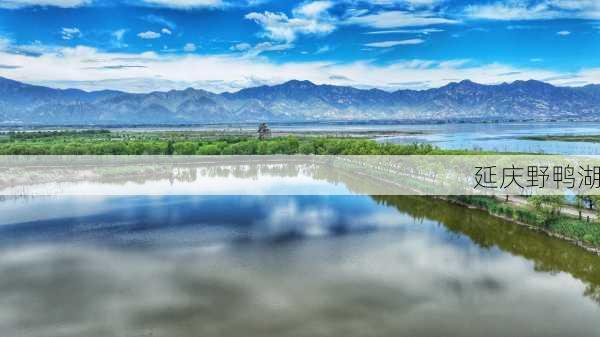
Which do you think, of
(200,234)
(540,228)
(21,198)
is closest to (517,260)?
(540,228)

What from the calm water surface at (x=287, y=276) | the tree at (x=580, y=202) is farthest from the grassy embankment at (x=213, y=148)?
the calm water surface at (x=287, y=276)

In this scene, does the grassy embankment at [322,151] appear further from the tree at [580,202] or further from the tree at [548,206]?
the tree at [580,202]

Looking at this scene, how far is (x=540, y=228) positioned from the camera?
18859 mm

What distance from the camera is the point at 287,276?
13.7 m

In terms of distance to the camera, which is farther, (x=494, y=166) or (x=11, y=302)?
(x=494, y=166)

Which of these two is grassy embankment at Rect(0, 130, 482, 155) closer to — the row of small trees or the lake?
the lake

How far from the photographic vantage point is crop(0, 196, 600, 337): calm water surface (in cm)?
1082

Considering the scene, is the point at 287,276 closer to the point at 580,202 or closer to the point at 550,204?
the point at 550,204

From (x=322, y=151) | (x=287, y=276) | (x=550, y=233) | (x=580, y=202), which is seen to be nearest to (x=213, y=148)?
(x=322, y=151)

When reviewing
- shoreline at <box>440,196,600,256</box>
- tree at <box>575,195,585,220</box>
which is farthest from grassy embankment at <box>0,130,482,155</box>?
tree at <box>575,195,585,220</box>

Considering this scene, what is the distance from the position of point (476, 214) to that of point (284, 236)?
10396 mm

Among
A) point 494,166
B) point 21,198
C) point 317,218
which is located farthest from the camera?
point 21,198

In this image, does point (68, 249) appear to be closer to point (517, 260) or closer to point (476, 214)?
point (517, 260)

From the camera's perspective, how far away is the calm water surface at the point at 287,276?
1082 cm
